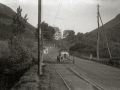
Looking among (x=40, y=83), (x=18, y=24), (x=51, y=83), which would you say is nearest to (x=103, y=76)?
(x=51, y=83)

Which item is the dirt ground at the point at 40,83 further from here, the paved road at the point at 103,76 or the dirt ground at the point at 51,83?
the paved road at the point at 103,76

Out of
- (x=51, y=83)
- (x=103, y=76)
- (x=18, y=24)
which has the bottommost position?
(x=51, y=83)

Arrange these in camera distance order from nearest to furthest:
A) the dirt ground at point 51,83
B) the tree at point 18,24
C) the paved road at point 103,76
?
1. the dirt ground at point 51,83
2. the paved road at point 103,76
3. the tree at point 18,24

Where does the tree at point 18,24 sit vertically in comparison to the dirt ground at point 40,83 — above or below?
above

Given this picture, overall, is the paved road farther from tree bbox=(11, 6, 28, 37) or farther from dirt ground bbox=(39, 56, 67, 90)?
tree bbox=(11, 6, 28, 37)

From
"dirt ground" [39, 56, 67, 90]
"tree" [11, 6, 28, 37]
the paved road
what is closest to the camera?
"dirt ground" [39, 56, 67, 90]

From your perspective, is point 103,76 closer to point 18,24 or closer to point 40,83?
point 40,83

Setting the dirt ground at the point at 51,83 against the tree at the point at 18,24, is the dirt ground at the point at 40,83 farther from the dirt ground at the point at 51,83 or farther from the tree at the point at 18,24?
the tree at the point at 18,24

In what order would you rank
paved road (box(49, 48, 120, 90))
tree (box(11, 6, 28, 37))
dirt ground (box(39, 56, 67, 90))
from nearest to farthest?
dirt ground (box(39, 56, 67, 90))
paved road (box(49, 48, 120, 90))
tree (box(11, 6, 28, 37))

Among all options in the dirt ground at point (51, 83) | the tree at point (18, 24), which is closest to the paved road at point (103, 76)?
the dirt ground at point (51, 83)

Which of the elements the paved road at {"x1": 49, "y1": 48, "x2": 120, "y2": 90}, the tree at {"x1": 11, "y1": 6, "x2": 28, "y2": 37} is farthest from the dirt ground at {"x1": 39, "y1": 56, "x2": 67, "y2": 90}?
the tree at {"x1": 11, "y1": 6, "x2": 28, "y2": 37}

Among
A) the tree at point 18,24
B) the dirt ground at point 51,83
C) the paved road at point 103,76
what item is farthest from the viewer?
the tree at point 18,24

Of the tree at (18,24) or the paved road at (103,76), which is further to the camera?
the tree at (18,24)

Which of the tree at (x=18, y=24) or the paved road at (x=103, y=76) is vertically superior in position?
the tree at (x=18, y=24)
